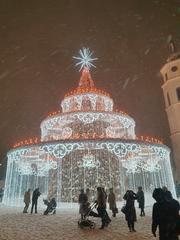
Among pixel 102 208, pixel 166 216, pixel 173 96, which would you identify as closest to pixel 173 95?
pixel 173 96

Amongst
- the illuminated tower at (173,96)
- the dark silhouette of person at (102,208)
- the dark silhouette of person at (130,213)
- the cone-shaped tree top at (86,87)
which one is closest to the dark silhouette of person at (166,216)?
the dark silhouette of person at (130,213)

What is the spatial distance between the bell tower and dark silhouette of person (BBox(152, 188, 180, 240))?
34.0 metres

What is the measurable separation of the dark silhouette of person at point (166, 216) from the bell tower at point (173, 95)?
3396 cm

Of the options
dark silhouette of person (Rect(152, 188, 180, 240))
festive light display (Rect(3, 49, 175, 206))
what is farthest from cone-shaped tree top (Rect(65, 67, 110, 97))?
dark silhouette of person (Rect(152, 188, 180, 240))

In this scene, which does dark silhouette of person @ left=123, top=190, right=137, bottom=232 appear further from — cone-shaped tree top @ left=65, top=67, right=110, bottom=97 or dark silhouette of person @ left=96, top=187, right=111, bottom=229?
cone-shaped tree top @ left=65, top=67, right=110, bottom=97

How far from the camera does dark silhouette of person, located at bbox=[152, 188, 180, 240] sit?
4879 mm

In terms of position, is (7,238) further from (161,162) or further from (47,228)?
(161,162)

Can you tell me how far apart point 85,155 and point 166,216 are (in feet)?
48.1

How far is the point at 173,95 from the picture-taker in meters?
41.5

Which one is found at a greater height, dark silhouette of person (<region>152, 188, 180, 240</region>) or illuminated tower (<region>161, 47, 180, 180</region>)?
illuminated tower (<region>161, 47, 180, 180</region>)

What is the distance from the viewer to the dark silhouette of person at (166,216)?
4.88 m

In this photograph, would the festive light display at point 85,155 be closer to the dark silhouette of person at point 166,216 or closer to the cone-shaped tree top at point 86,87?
the cone-shaped tree top at point 86,87

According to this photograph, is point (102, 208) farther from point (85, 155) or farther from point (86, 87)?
point (86, 87)

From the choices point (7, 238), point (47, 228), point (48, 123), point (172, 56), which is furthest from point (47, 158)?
point (172, 56)
